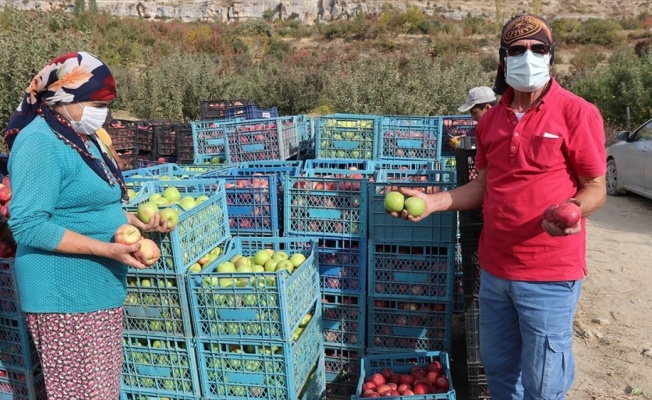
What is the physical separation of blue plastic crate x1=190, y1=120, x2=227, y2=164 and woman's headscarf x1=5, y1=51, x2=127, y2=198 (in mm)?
4787

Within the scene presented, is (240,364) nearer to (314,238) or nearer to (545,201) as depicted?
(314,238)

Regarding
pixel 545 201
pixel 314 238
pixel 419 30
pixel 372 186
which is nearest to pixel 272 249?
pixel 314 238

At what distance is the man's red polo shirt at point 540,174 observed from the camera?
2396 mm

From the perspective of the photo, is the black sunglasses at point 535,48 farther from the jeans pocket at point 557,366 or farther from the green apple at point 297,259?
the green apple at point 297,259

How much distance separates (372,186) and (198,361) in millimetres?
1797

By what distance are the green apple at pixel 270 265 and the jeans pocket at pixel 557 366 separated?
198cm

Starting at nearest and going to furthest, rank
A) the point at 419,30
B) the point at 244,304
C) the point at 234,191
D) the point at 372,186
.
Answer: the point at 244,304
the point at 372,186
the point at 234,191
the point at 419,30

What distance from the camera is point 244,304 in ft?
11.2

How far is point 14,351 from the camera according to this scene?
364 centimetres

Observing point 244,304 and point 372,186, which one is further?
point 372,186

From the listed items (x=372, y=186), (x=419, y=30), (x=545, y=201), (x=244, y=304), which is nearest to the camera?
(x=545, y=201)

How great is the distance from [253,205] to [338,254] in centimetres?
94

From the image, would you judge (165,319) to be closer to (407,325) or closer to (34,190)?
(34,190)

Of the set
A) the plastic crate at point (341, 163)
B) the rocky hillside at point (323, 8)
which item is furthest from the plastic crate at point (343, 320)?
the rocky hillside at point (323, 8)
